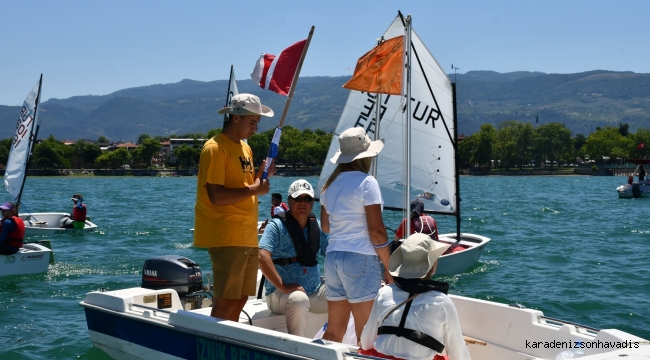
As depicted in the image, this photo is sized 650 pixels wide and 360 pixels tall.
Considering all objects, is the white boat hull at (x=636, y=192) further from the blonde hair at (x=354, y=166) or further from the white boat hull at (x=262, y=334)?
the blonde hair at (x=354, y=166)

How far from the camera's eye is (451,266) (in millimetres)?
14484

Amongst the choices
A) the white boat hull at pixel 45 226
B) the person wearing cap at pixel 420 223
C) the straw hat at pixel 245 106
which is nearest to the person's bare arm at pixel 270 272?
the straw hat at pixel 245 106

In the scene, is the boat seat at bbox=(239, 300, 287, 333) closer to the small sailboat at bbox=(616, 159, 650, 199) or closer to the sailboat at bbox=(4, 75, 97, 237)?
the sailboat at bbox=(4, 75, 97, 237)

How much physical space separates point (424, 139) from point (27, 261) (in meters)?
8.09

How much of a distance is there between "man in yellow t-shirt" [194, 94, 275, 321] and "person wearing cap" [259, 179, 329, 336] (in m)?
0.58

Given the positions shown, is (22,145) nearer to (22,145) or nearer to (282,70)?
(22,145)

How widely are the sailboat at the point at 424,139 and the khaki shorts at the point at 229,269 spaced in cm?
915

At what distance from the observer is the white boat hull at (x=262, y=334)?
5.16 meters

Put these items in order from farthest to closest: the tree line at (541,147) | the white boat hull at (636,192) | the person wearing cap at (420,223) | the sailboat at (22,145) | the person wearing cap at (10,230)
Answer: the tree line at (541,147) < the white boat hull at (636,192) < the sailboat at (22,145) < the person wearing cap at (10,230) < the person wearing cap at (420,223)

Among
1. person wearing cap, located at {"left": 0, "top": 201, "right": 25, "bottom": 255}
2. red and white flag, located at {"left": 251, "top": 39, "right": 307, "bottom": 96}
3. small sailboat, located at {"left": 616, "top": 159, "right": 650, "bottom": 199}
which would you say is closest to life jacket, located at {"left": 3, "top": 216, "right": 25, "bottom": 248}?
person wearing cap, located at {"left": 0, "top": 201, "right": 25, "bottom": 255}

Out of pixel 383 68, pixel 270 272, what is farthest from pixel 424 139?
pixel 270 272

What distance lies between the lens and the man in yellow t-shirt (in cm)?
550

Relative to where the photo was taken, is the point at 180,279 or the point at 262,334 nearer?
the point at 262,334

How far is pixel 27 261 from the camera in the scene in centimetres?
1419
